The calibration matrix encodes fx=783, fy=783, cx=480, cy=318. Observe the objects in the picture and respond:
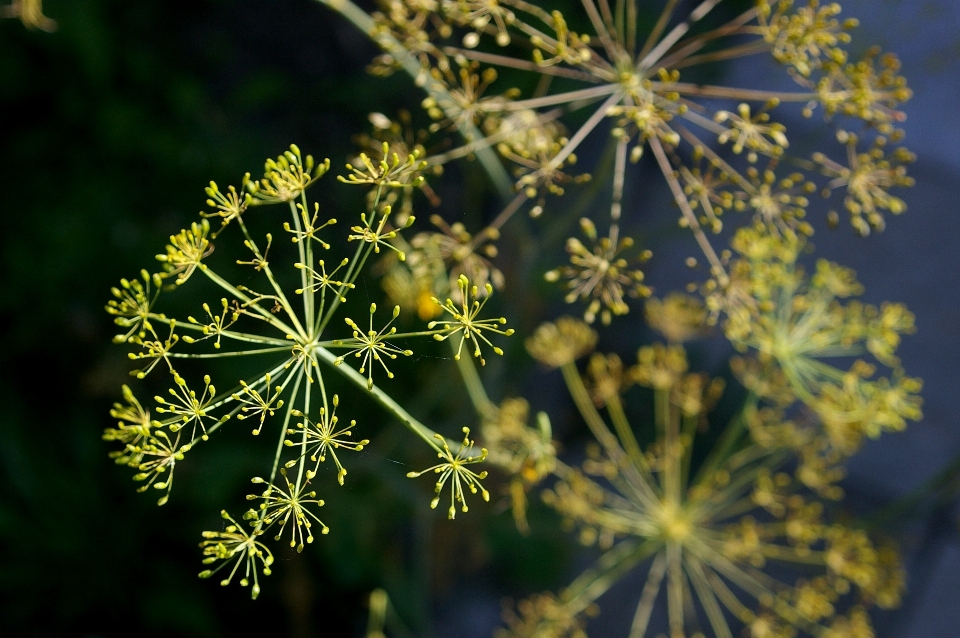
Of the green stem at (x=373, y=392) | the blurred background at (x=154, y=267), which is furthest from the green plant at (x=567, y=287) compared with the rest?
the blurred background at (x=154, y=267)

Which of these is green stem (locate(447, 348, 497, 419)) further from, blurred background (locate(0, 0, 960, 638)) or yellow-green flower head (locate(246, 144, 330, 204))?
blurred background (locate(0, 0, 960, 638))

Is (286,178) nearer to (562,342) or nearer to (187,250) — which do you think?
(187,250)

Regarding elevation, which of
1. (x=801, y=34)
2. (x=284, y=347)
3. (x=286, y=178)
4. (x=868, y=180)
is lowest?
(x=284, y=347)

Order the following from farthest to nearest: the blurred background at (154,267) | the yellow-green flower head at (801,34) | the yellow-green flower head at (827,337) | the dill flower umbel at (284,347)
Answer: the blurred background at (154,267)
the yellow-green flower head at (827,337)
the yellow-green flower head at (801,34)
the dill flower umbel at (284,347)

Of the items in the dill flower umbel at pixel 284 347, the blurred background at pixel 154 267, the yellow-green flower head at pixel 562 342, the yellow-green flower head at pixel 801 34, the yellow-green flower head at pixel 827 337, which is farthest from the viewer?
the blurred background at pixel 154 267

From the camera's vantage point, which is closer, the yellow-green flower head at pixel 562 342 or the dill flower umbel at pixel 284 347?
the dill flower umbel at pixel 284 347

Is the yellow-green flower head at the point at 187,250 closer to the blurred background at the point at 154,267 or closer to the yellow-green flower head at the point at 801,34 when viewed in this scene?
the yellow-green flower head at the point at 801,34

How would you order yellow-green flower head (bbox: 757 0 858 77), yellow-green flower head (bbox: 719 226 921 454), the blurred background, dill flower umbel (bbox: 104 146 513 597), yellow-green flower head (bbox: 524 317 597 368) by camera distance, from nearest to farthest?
dill flower umbel (bbox: 104 146 513 597) < yellow-green flower head (bbox: 757 0 858 77) < yellow-green flower head (bbox: 719 226 921 454) < yellow-green flower head (bbox: 524 317 597 368) < the blurred background

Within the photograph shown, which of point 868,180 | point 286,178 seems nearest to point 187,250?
point 286,178

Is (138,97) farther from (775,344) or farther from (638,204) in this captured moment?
(775,344)

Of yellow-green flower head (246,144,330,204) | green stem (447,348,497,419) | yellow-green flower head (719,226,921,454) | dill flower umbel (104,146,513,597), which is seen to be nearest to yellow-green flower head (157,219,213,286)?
dill flower umbel (104,146,513,597)
